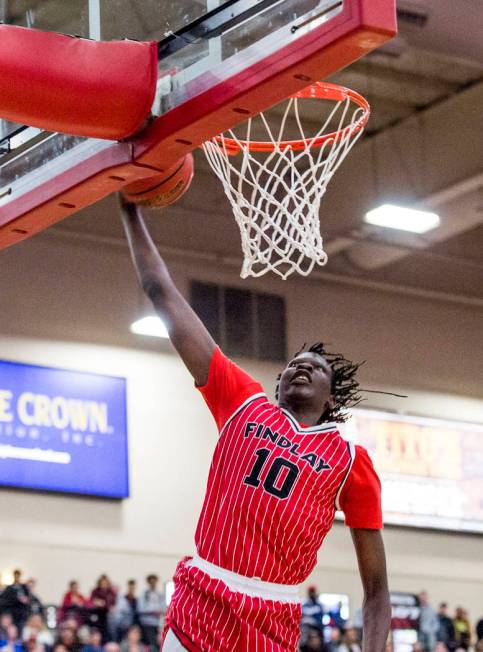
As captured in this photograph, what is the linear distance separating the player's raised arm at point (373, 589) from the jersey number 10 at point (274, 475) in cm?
31

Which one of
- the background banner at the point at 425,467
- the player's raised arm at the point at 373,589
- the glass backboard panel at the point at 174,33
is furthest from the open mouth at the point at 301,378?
the background banner at the point at 425,467

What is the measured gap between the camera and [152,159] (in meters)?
4.32

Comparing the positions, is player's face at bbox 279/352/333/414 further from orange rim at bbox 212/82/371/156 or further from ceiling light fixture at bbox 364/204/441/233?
ceiling light fixture at bbox 364/204/441/233

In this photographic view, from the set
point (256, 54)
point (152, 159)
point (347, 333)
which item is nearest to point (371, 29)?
point (256, 54)

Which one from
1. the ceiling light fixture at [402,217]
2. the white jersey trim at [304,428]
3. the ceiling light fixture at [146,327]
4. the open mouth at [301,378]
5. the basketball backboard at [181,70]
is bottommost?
the white jersey trim at [304,428]

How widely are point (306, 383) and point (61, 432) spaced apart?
11.6 metres

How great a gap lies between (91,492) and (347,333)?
4.72 meters

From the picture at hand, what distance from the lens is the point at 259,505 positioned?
12.3ft

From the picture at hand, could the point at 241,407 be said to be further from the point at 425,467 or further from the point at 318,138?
the point at 425,467

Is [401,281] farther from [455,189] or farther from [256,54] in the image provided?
[256,54]

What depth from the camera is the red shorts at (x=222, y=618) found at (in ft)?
11.9

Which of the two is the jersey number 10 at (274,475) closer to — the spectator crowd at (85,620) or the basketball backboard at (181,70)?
the basketball backboard at (181,70)

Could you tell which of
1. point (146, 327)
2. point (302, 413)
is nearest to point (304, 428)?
point (302, 413)

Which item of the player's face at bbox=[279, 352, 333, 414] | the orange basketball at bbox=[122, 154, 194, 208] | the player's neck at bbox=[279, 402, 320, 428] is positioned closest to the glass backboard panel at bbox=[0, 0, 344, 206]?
the orange basketball at bbox=[122, 154, 194, 208]
